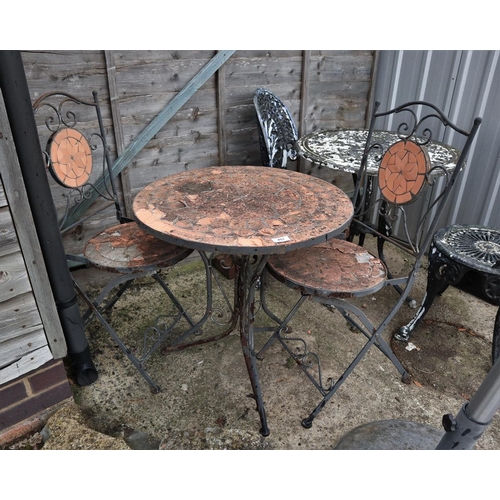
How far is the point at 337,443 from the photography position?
2.13 m

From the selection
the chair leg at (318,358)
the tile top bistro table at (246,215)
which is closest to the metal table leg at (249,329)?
the tile top bistro table at (246,215)

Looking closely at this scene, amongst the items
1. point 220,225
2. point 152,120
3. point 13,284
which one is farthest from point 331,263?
point 152,120

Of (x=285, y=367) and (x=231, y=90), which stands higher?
(x=231, y=90)

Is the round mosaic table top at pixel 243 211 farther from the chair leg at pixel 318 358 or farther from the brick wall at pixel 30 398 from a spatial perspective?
the brick wall at pixel 30 398

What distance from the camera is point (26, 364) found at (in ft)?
6.55

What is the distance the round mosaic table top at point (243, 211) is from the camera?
5.73 feet

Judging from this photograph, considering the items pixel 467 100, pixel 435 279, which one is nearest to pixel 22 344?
pixel 435 279

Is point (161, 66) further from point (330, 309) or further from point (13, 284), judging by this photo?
point (330, 309)

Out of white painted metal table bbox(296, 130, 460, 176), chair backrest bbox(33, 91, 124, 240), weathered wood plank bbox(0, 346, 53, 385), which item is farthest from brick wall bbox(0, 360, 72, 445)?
white painted metal table bbox(296, 130, 460, 176)

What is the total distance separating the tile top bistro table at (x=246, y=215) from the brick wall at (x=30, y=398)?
39.2 inches

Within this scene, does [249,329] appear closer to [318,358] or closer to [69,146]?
[318,358]

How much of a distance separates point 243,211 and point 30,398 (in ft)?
4.91

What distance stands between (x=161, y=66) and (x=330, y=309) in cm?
233

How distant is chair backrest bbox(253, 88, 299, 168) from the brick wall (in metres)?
2.27
